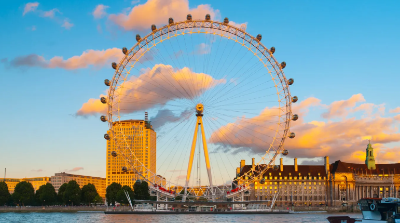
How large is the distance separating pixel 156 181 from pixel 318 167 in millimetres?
113275

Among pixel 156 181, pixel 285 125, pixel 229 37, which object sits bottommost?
pixel 156 181

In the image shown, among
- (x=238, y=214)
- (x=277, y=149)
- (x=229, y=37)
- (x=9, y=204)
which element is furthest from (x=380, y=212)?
(x=9, y=204)

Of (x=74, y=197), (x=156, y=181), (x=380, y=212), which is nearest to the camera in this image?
(x=380, y=212)

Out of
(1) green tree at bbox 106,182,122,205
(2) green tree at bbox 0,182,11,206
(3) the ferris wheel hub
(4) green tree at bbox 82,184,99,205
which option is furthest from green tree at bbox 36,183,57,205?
(3) the ferris wheel hub

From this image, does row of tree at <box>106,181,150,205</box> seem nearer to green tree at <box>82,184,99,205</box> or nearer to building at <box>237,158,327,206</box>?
green tree at <box>82,184,99,205</box>

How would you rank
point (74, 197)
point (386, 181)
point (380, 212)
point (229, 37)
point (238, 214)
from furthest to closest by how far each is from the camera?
point (386, 181) < point (74, 197) < point (238, 214) < point (229, 37) < point (380, 212)

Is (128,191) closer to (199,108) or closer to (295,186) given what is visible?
(295,186)

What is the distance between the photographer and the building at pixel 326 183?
19038 cm

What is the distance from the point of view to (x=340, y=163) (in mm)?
193125

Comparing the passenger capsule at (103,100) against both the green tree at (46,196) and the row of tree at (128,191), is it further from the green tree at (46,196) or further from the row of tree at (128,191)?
the green tree at (46,196)

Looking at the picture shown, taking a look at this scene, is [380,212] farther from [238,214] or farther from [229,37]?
[238,214]

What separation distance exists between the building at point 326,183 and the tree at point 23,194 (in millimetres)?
71373

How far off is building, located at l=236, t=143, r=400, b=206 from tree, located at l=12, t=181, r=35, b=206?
71373 mm

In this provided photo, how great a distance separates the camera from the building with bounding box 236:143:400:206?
19038 centimetres
